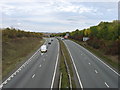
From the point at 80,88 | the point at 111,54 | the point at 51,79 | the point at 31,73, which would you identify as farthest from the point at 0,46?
the point at 80,88

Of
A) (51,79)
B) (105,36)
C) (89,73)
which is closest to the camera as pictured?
(51,79)

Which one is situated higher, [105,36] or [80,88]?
[105,36]

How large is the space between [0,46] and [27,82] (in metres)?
38.2

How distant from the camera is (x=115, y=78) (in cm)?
2620

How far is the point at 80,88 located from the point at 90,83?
240 centimetres

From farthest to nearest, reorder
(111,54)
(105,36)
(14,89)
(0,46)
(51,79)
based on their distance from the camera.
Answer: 1. (105,36)
2. (0,46)
3. (111,54)
4. (51,79)
5. (14,89)

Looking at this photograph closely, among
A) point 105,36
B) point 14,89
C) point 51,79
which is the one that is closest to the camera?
point 14,89

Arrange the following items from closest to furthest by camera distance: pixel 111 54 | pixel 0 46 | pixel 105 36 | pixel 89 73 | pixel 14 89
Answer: pixel 14 89 < pixel 89 73 < pixel 111 54 < pixel 0 46 < pixel 105 36

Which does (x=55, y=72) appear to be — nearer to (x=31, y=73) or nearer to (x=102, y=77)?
(x=31, y=73)

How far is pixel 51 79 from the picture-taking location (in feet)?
83.8

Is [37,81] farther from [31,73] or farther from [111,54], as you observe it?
[111,54]

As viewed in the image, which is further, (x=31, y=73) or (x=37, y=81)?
(x=31, y=73)

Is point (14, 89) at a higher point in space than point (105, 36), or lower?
lower

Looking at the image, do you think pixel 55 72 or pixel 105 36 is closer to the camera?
pixel 55 72
